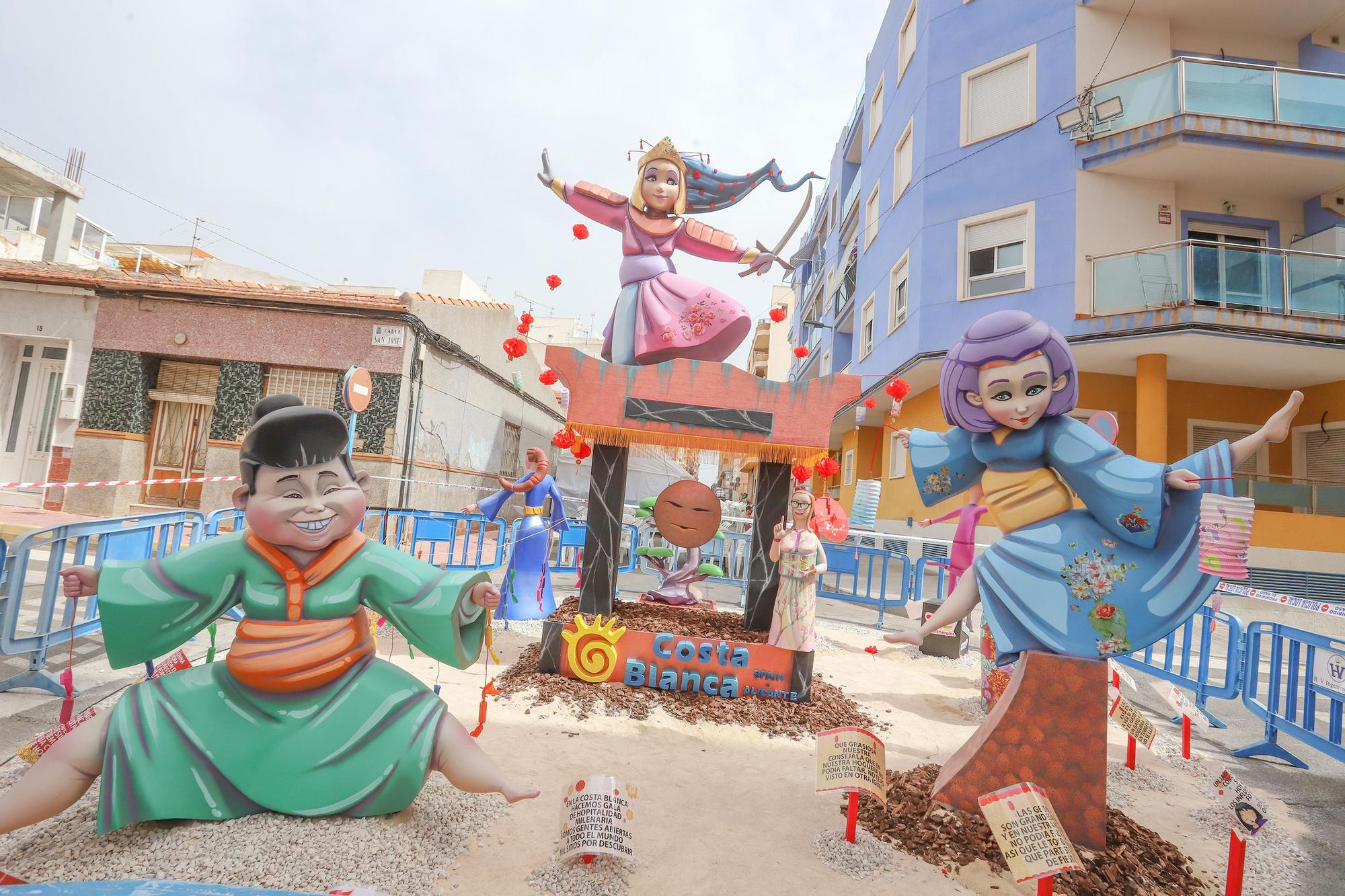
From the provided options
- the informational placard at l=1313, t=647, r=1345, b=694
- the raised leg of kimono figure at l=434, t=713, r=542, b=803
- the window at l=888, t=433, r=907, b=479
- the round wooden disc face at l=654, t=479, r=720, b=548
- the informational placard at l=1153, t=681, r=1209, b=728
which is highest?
the window at l=888, t=433, r=907, b=479

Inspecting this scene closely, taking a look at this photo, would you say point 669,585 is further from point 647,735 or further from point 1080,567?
point 1080,567

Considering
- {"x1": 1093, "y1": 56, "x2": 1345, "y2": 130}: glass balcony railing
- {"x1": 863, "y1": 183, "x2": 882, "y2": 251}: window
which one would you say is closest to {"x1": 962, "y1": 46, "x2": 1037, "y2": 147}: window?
{"x1": 1093, "y1": 56, "x2": 1345, "y2": 130}: glass balcony railing

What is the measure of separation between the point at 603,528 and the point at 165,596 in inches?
124

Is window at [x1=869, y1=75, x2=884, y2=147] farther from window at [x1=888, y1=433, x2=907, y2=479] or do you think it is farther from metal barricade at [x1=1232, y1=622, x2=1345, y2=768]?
metal barricade at [x1=1232, y1=622, x2=1345, y2=768]

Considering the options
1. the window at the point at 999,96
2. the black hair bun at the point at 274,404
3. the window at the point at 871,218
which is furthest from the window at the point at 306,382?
the window at the point at 999,96

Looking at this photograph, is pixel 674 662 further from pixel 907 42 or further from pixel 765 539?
pixel 907 42

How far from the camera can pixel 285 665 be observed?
97.5 inches

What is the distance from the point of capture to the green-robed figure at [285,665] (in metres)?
2.37

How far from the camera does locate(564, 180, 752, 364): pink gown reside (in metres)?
5.07

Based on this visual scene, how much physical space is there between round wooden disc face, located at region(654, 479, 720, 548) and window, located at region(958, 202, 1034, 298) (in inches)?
323

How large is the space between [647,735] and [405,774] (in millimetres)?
1832

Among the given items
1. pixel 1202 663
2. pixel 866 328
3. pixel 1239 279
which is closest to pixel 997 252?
pixel 1239 279

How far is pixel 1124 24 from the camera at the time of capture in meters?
10.8

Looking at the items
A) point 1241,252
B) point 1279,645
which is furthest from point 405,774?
point 1241,252
